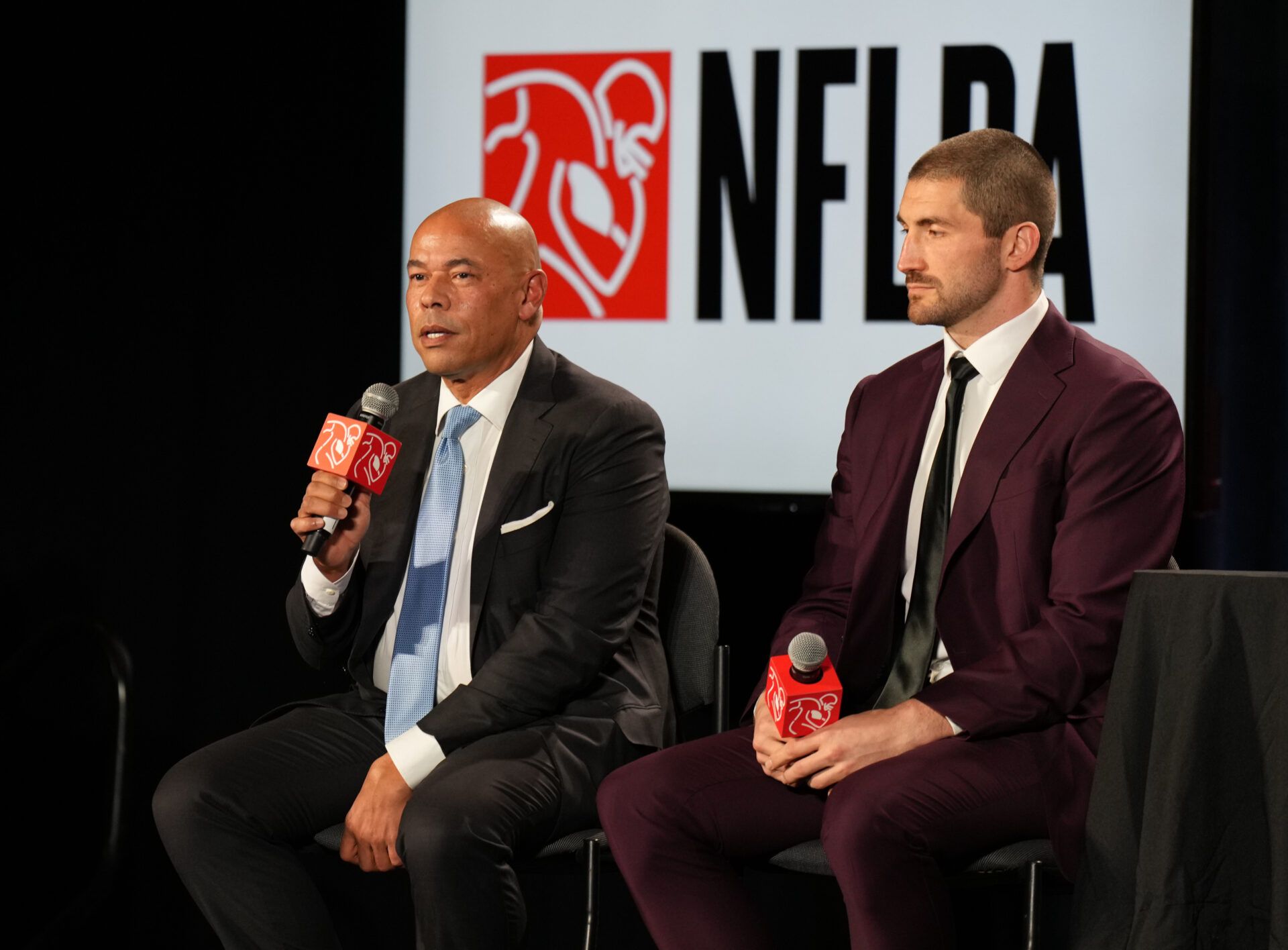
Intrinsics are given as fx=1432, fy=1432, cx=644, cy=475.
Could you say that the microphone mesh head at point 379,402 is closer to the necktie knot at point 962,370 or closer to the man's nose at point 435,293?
the man's nose at point 435,293

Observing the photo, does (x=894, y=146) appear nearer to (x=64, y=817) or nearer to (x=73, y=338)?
(x=73, y=338)

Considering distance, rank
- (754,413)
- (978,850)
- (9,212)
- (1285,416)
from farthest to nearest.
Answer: (9,212), (754,413), (1285,416), (978,850)

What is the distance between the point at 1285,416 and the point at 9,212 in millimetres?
3287

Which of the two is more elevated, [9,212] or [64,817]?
[9,212]

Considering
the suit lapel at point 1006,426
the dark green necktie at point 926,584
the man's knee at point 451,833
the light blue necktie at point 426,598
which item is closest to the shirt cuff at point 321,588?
the light blue necktie at point 426,598

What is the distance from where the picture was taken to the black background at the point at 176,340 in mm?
3820

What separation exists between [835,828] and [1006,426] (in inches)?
28.9

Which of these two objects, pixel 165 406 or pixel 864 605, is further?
pixel 165 406

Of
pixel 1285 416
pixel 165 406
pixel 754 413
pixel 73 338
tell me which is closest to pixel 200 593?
pixel 165 406

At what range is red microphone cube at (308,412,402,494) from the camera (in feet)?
7.72

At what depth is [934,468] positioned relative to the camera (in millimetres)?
2469

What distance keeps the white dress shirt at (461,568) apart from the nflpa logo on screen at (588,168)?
874mm

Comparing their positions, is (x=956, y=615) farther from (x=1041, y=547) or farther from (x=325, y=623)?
(x=325, y=623)

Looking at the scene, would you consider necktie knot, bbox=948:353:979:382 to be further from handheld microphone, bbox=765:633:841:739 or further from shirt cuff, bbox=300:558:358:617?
shirt cuff, bbox=300:558:358:617
